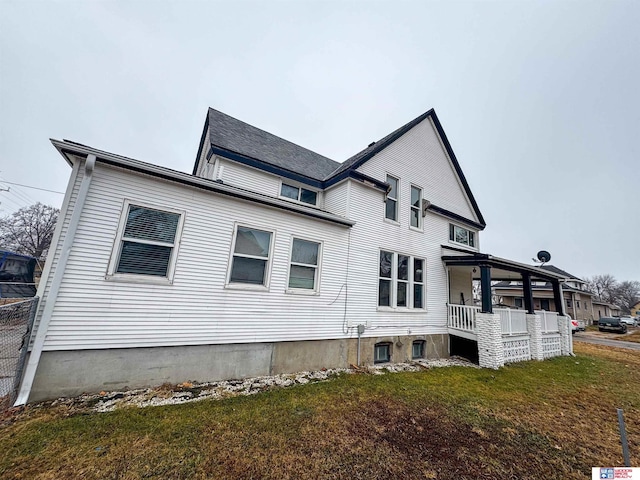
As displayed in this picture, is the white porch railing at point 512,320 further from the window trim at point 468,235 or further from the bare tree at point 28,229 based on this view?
the bare tree at point 28,229

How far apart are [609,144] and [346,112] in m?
35.0

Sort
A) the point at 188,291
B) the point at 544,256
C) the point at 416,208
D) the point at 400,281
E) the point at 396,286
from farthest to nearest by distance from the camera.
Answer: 1. the point at 544,256
2. the point at 416,208
3. the point at 400,281
4. the point at 396,286
5. the point at 188,291

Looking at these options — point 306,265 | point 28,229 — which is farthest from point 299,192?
point 28,229

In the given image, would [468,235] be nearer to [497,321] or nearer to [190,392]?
[497,321]

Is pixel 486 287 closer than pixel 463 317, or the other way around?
pixel 486 287

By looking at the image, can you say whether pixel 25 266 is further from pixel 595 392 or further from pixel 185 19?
pixel 595 392

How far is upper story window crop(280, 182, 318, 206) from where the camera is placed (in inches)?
358

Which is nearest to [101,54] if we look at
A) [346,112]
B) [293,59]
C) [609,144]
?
[293,59]

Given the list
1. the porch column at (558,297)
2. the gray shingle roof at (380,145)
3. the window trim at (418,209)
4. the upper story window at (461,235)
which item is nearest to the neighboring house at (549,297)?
the porch column at (558,297)

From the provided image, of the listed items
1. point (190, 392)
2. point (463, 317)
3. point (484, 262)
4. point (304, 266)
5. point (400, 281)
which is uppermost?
point (484, 262)

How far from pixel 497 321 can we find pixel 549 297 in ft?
87.4

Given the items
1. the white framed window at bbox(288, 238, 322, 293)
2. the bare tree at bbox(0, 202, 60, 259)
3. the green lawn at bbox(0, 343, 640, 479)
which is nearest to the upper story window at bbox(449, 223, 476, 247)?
the green lawn at bbox(0, 343, 640, 479)

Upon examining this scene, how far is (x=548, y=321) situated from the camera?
1161 centimetres

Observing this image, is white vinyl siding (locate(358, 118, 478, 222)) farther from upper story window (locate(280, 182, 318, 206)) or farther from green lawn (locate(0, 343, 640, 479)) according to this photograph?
green lawn (locate(0, 343, 640, 479))
